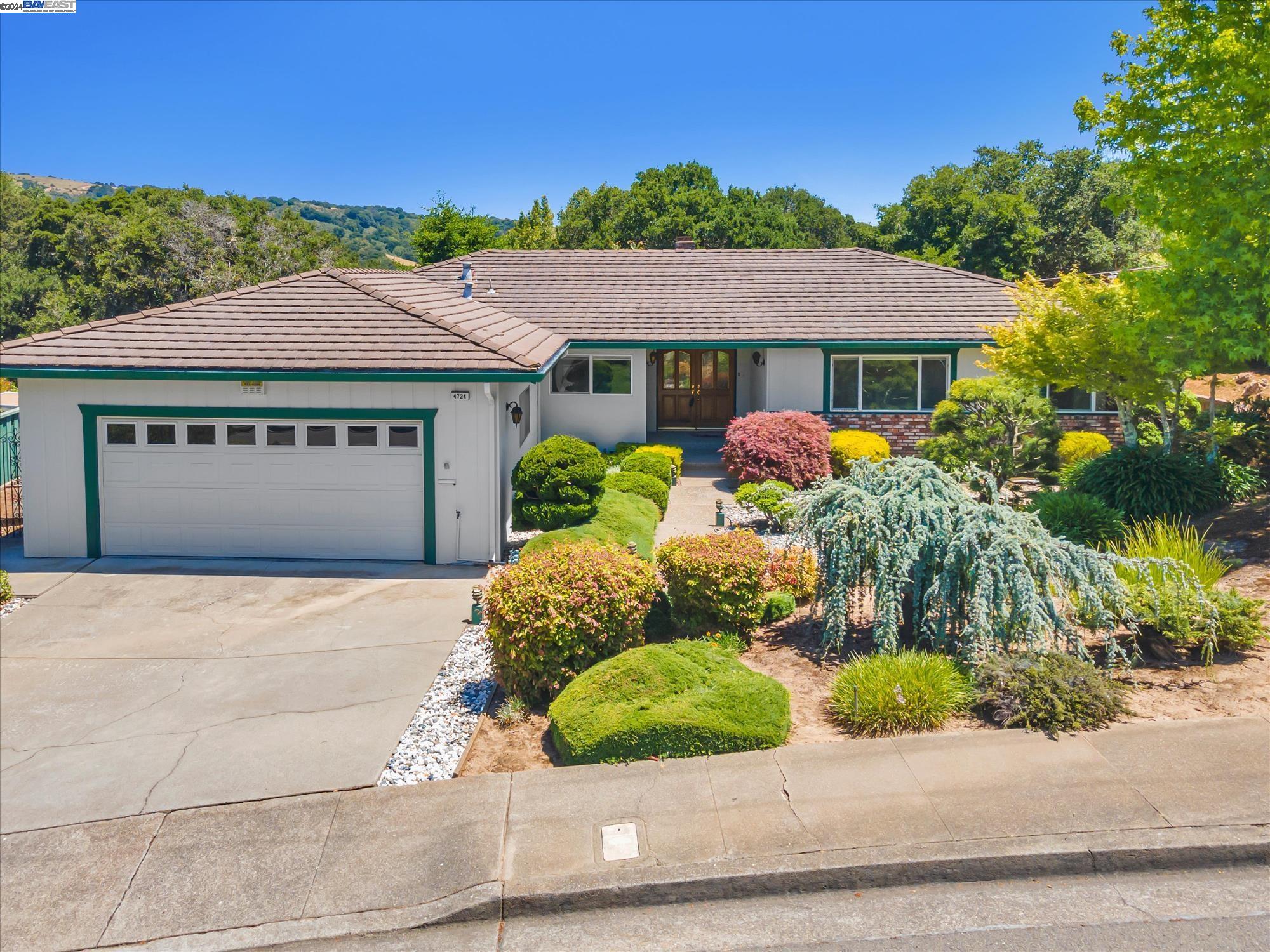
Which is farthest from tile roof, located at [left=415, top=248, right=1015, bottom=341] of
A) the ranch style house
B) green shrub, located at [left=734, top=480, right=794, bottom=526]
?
the ranch style house

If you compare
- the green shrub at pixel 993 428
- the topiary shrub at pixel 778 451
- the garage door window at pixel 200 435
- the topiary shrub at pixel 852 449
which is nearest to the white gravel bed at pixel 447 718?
the garage door window at pixel 200 435

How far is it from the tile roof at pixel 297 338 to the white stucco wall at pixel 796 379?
7.20 meters

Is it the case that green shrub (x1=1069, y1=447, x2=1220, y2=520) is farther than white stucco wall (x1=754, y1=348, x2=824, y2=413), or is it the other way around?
white stucco wall (x1=754, y1=348, x2=824, y2=413)

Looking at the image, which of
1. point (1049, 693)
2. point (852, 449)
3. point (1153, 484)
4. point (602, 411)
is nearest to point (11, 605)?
point (1049, 693)

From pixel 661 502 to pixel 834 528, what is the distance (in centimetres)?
789

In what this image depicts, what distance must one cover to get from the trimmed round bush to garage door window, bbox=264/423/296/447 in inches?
546

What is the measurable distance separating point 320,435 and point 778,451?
318 inches

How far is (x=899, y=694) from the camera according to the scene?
8148 mm

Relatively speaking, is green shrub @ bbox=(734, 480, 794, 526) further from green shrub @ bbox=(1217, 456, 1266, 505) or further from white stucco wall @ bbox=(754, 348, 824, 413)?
green shrub @ bbox=(1217, 456, 1266, 505)

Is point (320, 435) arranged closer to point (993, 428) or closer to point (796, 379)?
point (993, 428)

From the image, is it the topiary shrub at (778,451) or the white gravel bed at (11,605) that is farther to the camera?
the topiary shrub at (778,451)

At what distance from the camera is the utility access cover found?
6.55 m

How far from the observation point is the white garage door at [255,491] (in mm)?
14328

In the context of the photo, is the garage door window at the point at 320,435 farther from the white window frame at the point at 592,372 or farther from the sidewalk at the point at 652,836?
the white window frame at the point at 592,372
